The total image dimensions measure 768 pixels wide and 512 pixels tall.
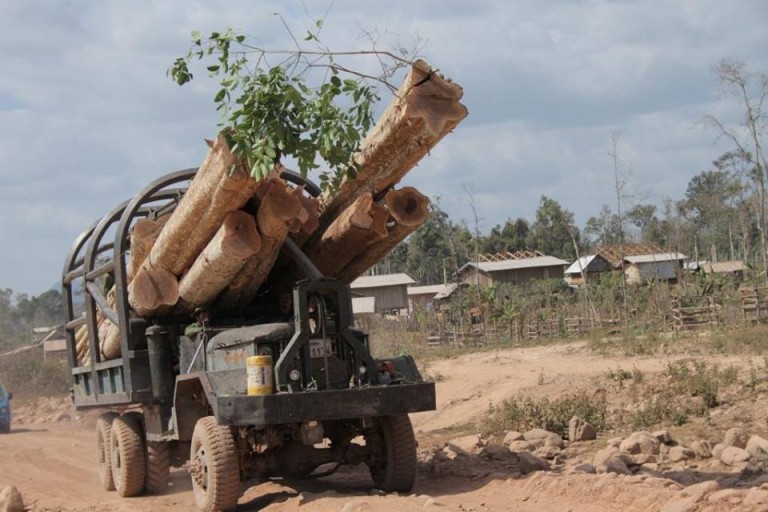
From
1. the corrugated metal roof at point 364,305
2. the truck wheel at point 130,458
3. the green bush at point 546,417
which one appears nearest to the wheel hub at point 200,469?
the truck wheel at point 130,458

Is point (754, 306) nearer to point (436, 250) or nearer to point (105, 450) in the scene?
point (105, 450)

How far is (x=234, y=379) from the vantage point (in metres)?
8.88

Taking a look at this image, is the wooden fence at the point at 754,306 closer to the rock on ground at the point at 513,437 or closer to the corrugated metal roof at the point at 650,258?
the rock on ground at the point at 513,437

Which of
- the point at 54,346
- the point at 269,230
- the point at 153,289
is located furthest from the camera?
the point at 54,346

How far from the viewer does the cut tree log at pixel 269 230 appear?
8.83 m

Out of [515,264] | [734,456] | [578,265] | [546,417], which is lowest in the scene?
[734,456]


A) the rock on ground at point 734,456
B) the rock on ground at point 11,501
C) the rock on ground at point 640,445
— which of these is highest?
the rock on ground at point 11,501

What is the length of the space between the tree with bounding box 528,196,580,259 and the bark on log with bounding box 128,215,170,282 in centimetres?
6387

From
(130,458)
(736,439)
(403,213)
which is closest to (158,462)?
(130,458)

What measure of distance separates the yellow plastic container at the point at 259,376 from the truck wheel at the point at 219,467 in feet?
1.64

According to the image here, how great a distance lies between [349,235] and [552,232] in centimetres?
6695

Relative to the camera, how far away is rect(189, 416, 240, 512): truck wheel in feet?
28.0

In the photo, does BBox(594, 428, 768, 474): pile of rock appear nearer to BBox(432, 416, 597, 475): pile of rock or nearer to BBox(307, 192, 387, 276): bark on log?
BBox(432, 416, 597, 475): pile of rock

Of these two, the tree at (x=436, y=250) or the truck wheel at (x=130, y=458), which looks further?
the tree at (x=436, y=250)
